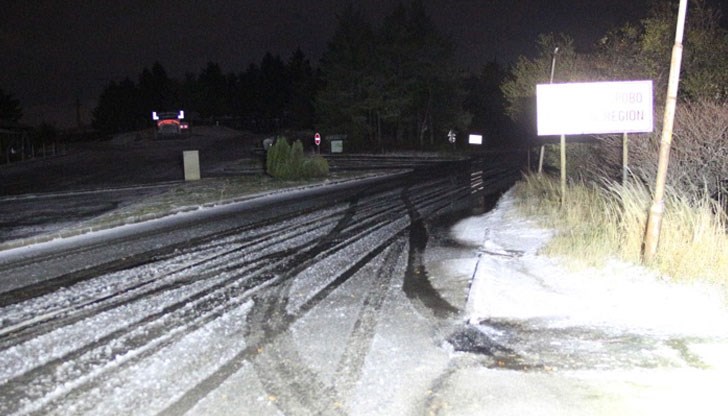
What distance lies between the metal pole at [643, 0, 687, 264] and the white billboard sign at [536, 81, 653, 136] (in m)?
2.78

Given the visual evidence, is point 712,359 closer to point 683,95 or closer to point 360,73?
point 683,95

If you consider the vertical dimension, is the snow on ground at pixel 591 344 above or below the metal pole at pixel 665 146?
below

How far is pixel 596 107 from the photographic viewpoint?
36.0 feet

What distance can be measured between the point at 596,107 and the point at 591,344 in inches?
265

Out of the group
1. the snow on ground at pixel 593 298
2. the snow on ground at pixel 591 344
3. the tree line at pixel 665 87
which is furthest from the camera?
the tree line at pixel 665 87

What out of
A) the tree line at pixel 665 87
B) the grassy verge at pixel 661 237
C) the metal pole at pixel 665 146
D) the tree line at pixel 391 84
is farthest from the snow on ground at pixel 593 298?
the tree line at pixel 391 84

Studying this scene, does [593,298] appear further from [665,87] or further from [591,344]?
[665,87]

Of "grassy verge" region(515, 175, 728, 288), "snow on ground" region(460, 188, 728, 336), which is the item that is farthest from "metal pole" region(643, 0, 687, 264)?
"snow on ground" region(460, 188, 728, 336)

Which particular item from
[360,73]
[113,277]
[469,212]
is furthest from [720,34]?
[360,73]

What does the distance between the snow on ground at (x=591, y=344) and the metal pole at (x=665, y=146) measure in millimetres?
417

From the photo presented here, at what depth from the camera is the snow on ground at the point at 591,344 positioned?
432cm

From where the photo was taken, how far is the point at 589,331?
5.83 meters

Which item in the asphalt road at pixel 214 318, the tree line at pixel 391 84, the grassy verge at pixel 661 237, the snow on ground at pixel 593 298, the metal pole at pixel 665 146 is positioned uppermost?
the tree line at pixel 391 84

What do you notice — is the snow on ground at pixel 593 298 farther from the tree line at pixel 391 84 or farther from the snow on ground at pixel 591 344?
the tree line at pixel 391 84
